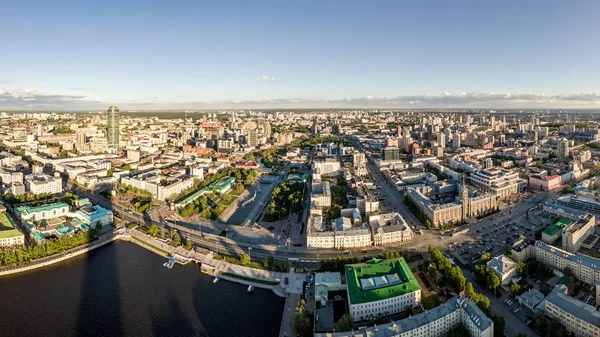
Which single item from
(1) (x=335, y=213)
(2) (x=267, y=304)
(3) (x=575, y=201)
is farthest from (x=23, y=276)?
(3) (x=575, y=201)

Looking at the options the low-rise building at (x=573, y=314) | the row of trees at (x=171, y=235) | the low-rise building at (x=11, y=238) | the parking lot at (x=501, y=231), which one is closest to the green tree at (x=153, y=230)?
the row of trees at (x=171, y=235)

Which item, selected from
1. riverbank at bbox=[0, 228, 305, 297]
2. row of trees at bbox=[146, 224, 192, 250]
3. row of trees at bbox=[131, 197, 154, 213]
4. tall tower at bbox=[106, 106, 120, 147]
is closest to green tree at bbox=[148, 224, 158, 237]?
row of trees at bbox=[146, 224, 192, 250]

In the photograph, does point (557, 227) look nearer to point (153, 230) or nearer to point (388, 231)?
point (388, 231)

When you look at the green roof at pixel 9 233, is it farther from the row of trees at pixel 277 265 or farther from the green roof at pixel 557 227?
the green roof at pixel 557 227

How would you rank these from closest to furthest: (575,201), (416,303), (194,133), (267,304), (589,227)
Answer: (416,303) → (267,304) → (589,227) → (575,201) → (194,133)

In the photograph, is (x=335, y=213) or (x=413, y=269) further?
(x=335, y=213)

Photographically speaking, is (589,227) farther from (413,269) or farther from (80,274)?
(80,274)

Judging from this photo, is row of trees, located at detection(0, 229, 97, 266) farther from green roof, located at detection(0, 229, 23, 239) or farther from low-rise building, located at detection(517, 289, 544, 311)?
low-rise building, located at detection(517, 289, 544, 311)
